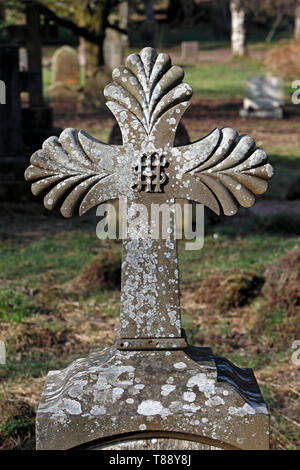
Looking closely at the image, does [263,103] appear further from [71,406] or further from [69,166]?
[71,406]

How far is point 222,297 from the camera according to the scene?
648 cm

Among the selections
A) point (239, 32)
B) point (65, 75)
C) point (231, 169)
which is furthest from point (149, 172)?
point (239, 32)

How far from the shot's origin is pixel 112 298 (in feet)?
22.2

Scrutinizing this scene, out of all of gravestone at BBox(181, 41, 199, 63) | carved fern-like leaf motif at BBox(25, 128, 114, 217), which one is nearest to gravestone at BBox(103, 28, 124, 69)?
gravestone at BBox(181, 41, 199, 63)

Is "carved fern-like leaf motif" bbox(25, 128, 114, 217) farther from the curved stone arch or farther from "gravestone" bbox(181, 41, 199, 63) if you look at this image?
"gravestone" bbox(181, 41, 199, 63)

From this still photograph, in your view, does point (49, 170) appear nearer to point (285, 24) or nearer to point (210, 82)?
point (210, 82)

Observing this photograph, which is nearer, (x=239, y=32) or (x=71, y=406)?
(x=71, y=406)

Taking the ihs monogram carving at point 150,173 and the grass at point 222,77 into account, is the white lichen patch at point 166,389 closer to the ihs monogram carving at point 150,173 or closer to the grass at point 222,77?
the ihs monogram carving at point 150,173

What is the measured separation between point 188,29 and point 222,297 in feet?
152

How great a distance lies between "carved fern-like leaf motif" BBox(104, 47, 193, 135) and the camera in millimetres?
2826

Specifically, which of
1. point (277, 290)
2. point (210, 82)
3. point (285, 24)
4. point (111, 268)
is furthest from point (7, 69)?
point (285, 24)

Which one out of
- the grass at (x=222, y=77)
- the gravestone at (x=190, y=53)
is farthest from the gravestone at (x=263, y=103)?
the gravestone at (x=190, y=53)

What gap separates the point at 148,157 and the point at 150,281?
0.49 m

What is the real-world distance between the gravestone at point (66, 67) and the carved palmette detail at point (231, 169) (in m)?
21.7
